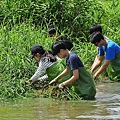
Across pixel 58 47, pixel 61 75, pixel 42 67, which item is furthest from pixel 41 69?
pixel 58 47

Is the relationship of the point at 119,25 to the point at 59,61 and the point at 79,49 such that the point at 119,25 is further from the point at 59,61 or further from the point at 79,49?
the point at 59,61

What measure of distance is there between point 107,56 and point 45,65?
51.6 inches

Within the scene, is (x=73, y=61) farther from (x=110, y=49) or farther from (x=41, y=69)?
(x=110, y=49)

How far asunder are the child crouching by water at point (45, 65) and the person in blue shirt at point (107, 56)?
725mm

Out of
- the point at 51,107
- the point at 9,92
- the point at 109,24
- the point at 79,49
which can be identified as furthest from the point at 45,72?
the point at 109,24

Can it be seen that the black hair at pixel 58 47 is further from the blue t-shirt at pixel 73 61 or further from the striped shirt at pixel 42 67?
the striped shirt at pixel 42 67

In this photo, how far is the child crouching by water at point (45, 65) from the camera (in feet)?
27.5

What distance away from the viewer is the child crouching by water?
8.38 meters

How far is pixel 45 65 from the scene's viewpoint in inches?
330

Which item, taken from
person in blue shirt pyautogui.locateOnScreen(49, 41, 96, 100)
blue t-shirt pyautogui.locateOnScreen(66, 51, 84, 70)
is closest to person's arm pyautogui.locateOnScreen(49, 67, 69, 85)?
person in blue shirt pyautogui.locateOnScreen(49, 41, 96, 100)

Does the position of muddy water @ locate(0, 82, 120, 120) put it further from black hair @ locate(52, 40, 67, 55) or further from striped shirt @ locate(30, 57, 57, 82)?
black hair @ locate(52, 40, 67, 55)

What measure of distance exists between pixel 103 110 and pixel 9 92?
179 centimetres

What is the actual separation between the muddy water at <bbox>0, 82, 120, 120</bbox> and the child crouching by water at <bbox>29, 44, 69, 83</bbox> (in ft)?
1.66

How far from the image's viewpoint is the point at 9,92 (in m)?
8.10
